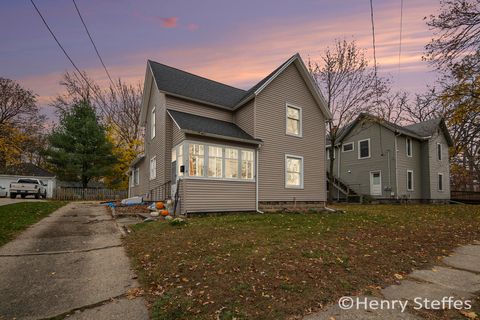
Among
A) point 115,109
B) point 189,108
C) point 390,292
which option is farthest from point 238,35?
point 115,109

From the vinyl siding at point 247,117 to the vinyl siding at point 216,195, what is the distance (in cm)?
291

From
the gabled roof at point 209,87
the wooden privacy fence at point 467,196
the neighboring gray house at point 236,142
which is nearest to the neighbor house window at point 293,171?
the neighboring gray house at point 236,142

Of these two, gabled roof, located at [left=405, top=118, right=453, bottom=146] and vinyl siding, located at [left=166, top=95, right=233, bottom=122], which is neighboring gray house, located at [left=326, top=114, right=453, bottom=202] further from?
vinyl siding, located at [left=166, top=95, right=233, bottom=122]

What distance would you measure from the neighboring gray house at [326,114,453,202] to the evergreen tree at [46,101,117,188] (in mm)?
25508

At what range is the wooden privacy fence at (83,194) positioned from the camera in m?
27.1

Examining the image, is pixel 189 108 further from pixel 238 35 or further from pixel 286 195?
pixel 286 195

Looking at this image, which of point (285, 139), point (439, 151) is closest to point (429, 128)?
point (439, 151)

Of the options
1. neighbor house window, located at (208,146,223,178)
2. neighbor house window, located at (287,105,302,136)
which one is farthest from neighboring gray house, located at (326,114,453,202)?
neighbor house window, located at (208,146,223,178)

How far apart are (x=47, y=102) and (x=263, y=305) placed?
1524 inches

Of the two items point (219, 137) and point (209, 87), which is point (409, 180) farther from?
point (219, 137)

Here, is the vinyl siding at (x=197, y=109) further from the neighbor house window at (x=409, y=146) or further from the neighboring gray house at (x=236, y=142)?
the neighbor house window at (x=409, y=146)

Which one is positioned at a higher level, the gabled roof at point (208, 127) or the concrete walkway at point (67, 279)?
the gabled roof at point (208, 127)

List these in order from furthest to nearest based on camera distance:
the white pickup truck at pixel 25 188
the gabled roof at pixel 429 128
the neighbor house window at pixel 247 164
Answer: the white pickup truck at pixel 25 188 < the gabled roof at pixel 429 128 < the neighbor house window at pixel 247 164

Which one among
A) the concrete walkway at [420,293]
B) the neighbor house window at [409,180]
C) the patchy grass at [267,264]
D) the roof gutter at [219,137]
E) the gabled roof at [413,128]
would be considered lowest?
the concrete walkway at [420,293]
